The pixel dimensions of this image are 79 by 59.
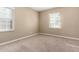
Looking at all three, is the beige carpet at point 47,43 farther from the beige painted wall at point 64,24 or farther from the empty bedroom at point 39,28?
the beige painted wall at point 64,24

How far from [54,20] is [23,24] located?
734mm

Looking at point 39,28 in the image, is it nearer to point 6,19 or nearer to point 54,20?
point 54,20

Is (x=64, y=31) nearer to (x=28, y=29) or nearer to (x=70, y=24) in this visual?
(x=70, y=24)

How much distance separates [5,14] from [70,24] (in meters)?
1.56

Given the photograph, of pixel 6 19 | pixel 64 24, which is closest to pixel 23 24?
pixel 6 19

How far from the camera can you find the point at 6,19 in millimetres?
1476

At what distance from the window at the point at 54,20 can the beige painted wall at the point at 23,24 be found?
1.10ft

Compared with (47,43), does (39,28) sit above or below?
Answer: above

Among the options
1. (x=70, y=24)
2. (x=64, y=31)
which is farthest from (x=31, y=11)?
(x=70, y=24)

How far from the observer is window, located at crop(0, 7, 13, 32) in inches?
56.2

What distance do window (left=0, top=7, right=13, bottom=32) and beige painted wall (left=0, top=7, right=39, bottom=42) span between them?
0.11 meters

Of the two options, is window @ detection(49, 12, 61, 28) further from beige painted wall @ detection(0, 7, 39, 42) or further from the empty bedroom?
beige painted wall @ detection(0, 7, 39, 42)
